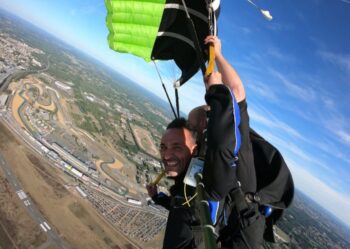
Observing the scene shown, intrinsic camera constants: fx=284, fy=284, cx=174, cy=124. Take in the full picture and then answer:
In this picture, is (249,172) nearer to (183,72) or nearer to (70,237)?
(183,72)

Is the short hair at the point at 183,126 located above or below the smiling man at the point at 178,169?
above

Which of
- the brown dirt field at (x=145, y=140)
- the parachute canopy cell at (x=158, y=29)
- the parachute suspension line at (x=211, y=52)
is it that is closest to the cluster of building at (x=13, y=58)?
the brown dirt field at (x=145, y=140)

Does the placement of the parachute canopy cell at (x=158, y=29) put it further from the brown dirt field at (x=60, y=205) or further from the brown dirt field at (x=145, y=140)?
the brown dirt field at (x=145, y=140)

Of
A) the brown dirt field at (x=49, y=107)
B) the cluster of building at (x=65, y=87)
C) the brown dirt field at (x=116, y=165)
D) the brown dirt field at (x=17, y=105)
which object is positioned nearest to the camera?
the brown dirt field at (x=17, y=105)

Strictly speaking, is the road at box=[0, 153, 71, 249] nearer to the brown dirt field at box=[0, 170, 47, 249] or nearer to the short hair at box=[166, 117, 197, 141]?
the brown dirt field at box=[0, 170, 47, 249]

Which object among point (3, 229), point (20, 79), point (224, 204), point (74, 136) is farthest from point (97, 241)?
point (20, 79)

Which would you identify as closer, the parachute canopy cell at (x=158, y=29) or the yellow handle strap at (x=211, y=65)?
the yellow handle strap at (x=211, y=65)
